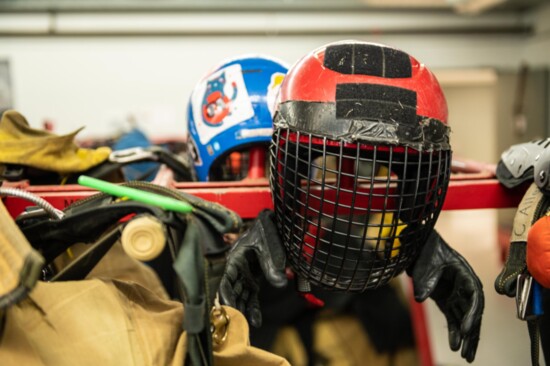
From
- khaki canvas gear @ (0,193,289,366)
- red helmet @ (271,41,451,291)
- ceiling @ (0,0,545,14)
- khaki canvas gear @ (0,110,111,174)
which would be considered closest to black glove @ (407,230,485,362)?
red helmet @ (271,41,451,291)

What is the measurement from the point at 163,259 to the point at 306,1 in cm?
371

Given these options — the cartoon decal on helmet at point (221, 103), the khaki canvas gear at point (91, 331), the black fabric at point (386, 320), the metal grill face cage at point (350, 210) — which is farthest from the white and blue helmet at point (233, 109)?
the khaki canvas gear at point (91, 331)

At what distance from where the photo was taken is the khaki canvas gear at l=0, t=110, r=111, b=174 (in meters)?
1.08

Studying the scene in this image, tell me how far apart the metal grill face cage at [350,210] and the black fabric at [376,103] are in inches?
1.7

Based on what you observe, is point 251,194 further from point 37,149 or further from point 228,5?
point 228,5

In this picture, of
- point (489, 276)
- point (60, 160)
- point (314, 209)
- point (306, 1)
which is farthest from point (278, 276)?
point (306, 1)

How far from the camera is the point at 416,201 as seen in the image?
81cm

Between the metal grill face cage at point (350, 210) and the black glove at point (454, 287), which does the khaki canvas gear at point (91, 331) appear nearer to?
the metal grill face cage at point (350, 210)

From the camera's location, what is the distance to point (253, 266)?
92 centimetres

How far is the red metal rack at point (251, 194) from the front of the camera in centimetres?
89

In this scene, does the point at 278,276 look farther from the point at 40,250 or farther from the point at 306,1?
the point at 306,1

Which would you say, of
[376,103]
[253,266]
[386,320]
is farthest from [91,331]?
[386,320]

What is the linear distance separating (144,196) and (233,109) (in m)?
0.55

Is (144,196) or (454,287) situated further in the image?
(454,287)
